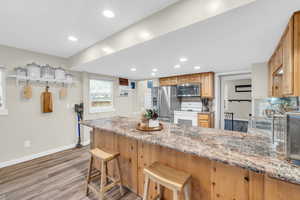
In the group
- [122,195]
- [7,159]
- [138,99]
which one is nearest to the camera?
[122,195]

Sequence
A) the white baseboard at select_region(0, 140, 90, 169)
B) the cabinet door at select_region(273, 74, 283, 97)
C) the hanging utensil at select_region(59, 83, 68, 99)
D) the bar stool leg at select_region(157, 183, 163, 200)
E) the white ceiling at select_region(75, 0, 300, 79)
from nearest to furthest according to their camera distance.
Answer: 1. the white ceiling at select_region(75, 0, 300, 79)
2. the bar stool leg at select_region(157, 183, 163, 200)
3. the cabinet door at select_region(273, 74, 283, 97)
4. the white baseboard at select_region(0, 140, 90, 169)
5. the hanging utensil at select_region(59, 83, 68, 99)

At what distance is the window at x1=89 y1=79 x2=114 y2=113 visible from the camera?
4.21m

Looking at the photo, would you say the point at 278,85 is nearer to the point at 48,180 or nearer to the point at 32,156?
the point at 48,180

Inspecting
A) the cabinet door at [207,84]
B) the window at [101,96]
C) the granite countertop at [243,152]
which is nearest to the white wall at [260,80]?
the cabinet door at [207,84]

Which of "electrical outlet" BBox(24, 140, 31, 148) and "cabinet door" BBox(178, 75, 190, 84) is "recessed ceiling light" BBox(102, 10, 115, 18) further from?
"electrical outlet" BBox(24, 140, 31, 148)

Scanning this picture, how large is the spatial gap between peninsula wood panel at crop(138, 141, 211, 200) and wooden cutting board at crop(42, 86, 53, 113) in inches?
113

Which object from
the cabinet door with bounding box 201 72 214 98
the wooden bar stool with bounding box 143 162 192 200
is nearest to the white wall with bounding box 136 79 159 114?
the cabinet door with bounding box 201 72 214 98

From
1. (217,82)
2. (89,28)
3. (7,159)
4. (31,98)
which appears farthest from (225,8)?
(7,159)

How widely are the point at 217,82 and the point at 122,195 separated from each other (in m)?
3.89

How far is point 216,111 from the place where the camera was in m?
4.07

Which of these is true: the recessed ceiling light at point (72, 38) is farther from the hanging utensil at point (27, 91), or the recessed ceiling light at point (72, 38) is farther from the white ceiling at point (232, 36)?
→ the hanging utensil at point (27, 91)

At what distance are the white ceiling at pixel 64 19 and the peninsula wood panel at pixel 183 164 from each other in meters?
1.75

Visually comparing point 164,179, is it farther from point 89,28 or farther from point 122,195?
point 89,28

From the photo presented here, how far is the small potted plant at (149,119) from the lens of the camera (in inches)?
68.8
